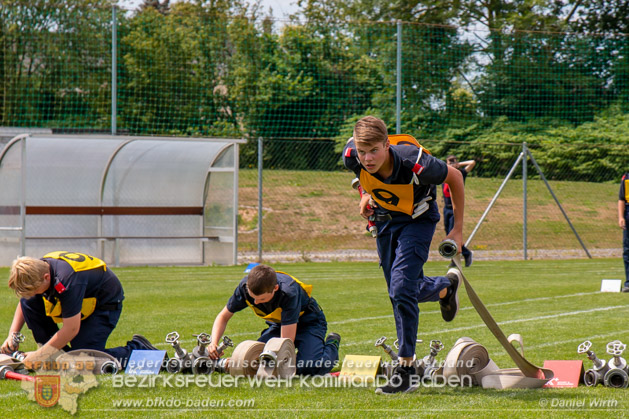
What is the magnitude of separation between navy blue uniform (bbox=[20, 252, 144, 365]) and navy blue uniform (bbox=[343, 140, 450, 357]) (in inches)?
86.9

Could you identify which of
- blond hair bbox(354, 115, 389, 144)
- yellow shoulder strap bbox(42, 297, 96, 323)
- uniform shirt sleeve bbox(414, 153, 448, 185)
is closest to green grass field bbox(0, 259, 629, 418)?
yellow shoulder strap bbox(42, 297, 96, 323)

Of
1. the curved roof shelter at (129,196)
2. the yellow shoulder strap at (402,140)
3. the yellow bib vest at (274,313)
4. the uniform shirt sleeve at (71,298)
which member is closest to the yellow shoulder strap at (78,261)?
the uniform shirt sleeve at (71,298)

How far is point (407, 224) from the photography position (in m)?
5.30

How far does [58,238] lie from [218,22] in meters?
11.0

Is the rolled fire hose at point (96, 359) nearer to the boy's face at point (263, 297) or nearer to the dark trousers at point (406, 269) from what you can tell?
the boy's face at point (263, 297)

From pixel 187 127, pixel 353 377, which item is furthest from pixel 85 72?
pixel 353 377

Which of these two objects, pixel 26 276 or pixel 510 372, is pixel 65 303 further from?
pixel 510 372

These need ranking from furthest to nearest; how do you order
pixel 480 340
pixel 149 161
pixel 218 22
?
pixel 218 22 < pixel 149 161 < pixel 480 340

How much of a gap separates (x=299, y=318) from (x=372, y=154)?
6.55 ft

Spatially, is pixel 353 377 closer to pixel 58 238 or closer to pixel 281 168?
pixel 58 238

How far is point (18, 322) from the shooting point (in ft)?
19.9

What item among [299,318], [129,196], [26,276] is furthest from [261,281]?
[129,196]

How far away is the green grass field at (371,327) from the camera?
4637mm

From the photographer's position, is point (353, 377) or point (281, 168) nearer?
point (353, 377)
